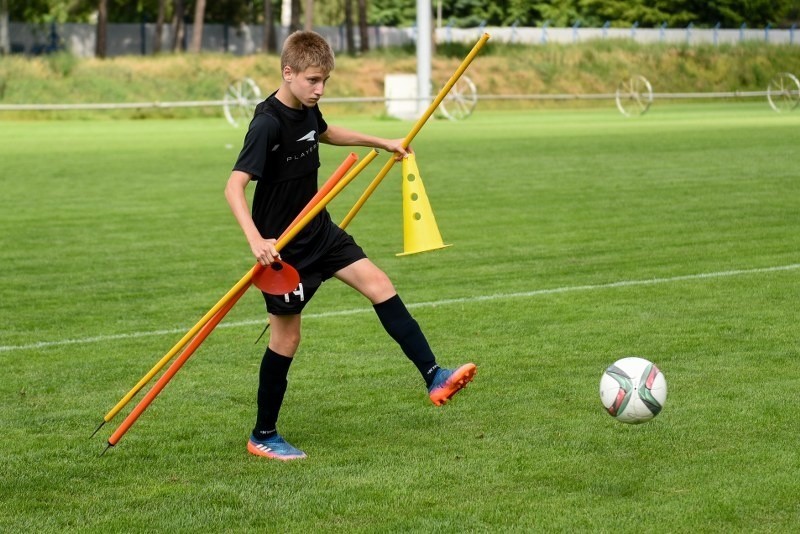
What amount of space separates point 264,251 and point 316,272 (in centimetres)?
58

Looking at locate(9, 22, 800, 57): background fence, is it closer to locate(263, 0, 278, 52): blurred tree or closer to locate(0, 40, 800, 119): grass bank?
locate(263, 0, 278, 52): blurred tree

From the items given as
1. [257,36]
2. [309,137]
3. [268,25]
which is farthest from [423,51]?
[257,36]

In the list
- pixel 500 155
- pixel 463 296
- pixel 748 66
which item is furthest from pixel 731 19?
pixel 463 296

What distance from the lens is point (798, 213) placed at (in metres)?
15.1

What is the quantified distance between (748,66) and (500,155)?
45807mm

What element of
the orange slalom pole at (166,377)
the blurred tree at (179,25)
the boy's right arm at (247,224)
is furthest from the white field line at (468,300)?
the blurred tree at (179,25)

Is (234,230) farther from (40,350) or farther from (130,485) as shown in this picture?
(130,485)

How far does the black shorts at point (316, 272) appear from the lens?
6.00 m

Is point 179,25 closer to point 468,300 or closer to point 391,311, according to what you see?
point 468,300

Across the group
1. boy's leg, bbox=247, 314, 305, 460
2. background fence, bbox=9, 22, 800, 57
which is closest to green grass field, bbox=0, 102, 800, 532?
boy's leg, bbox=247, 314, 305, 460

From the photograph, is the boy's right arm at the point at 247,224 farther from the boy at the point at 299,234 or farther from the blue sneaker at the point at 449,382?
the blue sneaker at the point at 449,382

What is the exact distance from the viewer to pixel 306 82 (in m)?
5.77

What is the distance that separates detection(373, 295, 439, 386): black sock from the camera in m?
6.14

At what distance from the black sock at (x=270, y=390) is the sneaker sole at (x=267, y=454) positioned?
5 centimetres
